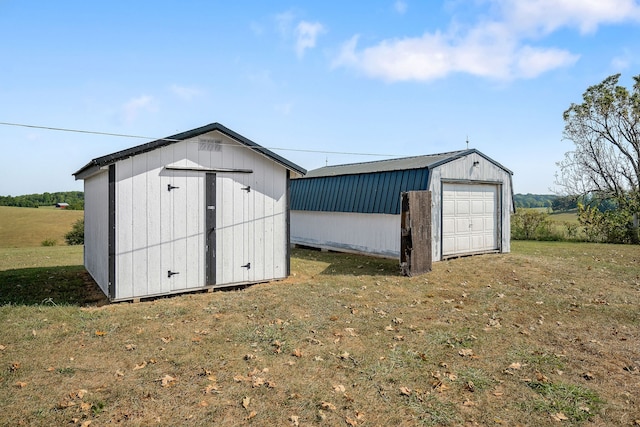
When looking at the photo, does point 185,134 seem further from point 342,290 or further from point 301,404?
point 301,404

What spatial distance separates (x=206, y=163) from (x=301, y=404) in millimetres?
6113

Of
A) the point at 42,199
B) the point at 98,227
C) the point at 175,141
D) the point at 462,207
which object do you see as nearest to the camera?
the point at 175,141

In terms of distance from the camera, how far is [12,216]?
3697 cm

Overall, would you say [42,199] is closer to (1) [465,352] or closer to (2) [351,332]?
(2) [351,332]

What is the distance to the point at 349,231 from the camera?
1534 centimetres

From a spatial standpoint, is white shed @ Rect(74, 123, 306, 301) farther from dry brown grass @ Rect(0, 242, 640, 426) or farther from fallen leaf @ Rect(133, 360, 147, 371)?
fallen leaf @ Rect(133, 360, 147, 371)

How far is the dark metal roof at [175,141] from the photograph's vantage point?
7738 millimetres

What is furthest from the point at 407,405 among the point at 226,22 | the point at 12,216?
the point at 12,216

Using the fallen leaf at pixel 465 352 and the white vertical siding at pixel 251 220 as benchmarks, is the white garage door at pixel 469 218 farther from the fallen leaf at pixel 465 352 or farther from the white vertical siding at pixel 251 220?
the fallen leaf at pixel 465 352

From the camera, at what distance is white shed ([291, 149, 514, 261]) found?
1319 centimetres

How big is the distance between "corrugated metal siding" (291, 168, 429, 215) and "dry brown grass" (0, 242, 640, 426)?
4.72 m

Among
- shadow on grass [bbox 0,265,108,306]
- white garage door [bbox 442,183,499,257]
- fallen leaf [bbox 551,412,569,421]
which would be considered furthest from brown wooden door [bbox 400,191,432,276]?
shadow on grass [bbox 0,265,108,306]

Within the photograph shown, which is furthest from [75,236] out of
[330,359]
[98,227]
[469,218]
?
[330,359]

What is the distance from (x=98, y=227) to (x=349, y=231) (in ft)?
28.7
